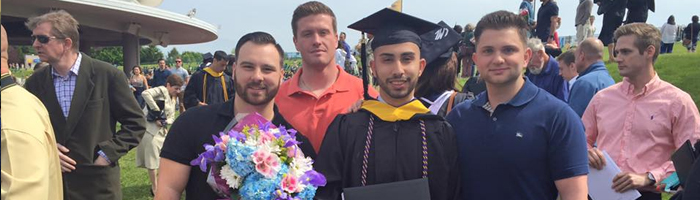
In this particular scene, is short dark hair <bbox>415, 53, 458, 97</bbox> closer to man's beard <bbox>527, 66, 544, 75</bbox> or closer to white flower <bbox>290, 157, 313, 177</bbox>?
white flower <bbox>290, 157, 313, 177</bbox>

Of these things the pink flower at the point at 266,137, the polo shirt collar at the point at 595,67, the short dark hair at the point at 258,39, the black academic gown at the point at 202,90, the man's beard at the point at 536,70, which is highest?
the short dark hair at the point at 258,39

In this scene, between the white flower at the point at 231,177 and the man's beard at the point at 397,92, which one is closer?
the white flower at the point at 231,177

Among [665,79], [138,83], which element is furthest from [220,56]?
[665,79]

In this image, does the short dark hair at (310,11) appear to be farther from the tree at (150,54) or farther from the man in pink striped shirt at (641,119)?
the tree at (150,54)

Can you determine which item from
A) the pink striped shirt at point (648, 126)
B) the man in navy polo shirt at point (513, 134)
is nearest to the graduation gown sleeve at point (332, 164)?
the man in navy polo shirt at point (513, 134)

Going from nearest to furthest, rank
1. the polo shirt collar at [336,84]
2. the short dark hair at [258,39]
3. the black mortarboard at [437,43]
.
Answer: the short dark hair at [258,39] → the black mortarboard at [437,43] → the polo shirt collar at [336,84]

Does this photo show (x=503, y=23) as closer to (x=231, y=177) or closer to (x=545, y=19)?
(x=231, y=177)

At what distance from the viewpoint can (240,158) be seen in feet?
7.07

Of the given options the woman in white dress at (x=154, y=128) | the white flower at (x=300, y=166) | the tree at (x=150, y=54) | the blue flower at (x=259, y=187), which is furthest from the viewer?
the tree at (x=150, y=54)

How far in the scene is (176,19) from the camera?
63.3 ft

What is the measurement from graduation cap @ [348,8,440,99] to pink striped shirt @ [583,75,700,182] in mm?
1683

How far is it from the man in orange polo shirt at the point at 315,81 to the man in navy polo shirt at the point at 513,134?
915 mm

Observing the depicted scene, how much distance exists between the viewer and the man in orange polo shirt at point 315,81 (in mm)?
3301

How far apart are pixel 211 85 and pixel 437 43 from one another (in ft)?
17.9
